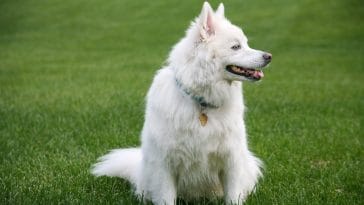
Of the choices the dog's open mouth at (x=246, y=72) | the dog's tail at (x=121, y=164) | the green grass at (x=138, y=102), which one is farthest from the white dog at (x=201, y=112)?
the dog's tail at (x=121, y=164)

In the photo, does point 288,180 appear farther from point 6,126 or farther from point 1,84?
point 1,84

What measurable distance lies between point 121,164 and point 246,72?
1766mm

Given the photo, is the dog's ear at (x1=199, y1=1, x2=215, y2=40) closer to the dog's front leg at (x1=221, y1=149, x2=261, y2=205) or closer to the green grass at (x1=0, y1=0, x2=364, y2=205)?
the dog's front leg at (x1=221, y1=149, x2=261, y2=205)

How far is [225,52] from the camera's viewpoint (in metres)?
4.41

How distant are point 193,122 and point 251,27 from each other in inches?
878

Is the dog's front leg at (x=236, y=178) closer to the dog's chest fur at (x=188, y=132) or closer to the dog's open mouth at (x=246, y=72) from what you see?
the dog's chest fur at (x=188, y=132)

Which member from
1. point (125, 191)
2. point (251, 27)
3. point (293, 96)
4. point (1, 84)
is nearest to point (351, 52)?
point (251, 27)

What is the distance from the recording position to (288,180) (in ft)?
18.8

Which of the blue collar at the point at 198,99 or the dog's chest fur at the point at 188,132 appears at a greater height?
the blue collar at the point at 198,99

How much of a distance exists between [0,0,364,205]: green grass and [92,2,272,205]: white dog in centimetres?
40

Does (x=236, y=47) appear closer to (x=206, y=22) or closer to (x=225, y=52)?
(x=225, y=52)

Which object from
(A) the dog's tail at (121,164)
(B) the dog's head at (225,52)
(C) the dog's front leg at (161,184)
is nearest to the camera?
(B) the dog's head at (225,52)

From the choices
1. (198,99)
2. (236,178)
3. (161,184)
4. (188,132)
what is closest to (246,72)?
(198,99)

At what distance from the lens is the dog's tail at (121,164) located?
545cm
